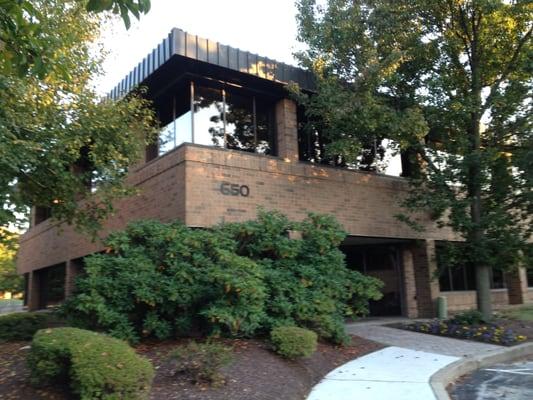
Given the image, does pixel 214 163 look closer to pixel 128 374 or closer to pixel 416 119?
pixel 416 119

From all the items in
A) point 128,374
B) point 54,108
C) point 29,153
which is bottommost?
point 128,374

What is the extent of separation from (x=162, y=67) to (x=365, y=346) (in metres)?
7.20

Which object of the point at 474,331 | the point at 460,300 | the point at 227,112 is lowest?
the point at 474,331

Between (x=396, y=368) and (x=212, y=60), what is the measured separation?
7230 mm

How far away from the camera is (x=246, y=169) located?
12211mm

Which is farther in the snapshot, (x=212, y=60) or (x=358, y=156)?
(x=358, y=156)

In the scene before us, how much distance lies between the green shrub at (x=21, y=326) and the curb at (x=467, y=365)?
23.9 feet

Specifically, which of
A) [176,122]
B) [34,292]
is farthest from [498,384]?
[34,292]

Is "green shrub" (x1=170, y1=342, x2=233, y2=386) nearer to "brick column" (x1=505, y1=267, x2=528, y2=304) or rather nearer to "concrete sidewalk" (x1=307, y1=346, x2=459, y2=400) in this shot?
"concrete sidewalk" (x1=307, y1=346, x2=459, y2=400)

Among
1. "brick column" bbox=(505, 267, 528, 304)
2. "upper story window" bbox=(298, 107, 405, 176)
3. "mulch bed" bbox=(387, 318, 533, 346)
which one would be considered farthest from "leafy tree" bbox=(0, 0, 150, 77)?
"brick column" bbox=(505, 267, 528, 304)

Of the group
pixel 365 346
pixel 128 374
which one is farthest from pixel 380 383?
pixel 128 374

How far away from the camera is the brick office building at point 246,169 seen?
11555mm

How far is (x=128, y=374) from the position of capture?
5.19 meters

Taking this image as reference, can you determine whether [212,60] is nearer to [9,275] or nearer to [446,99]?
[446,99]
